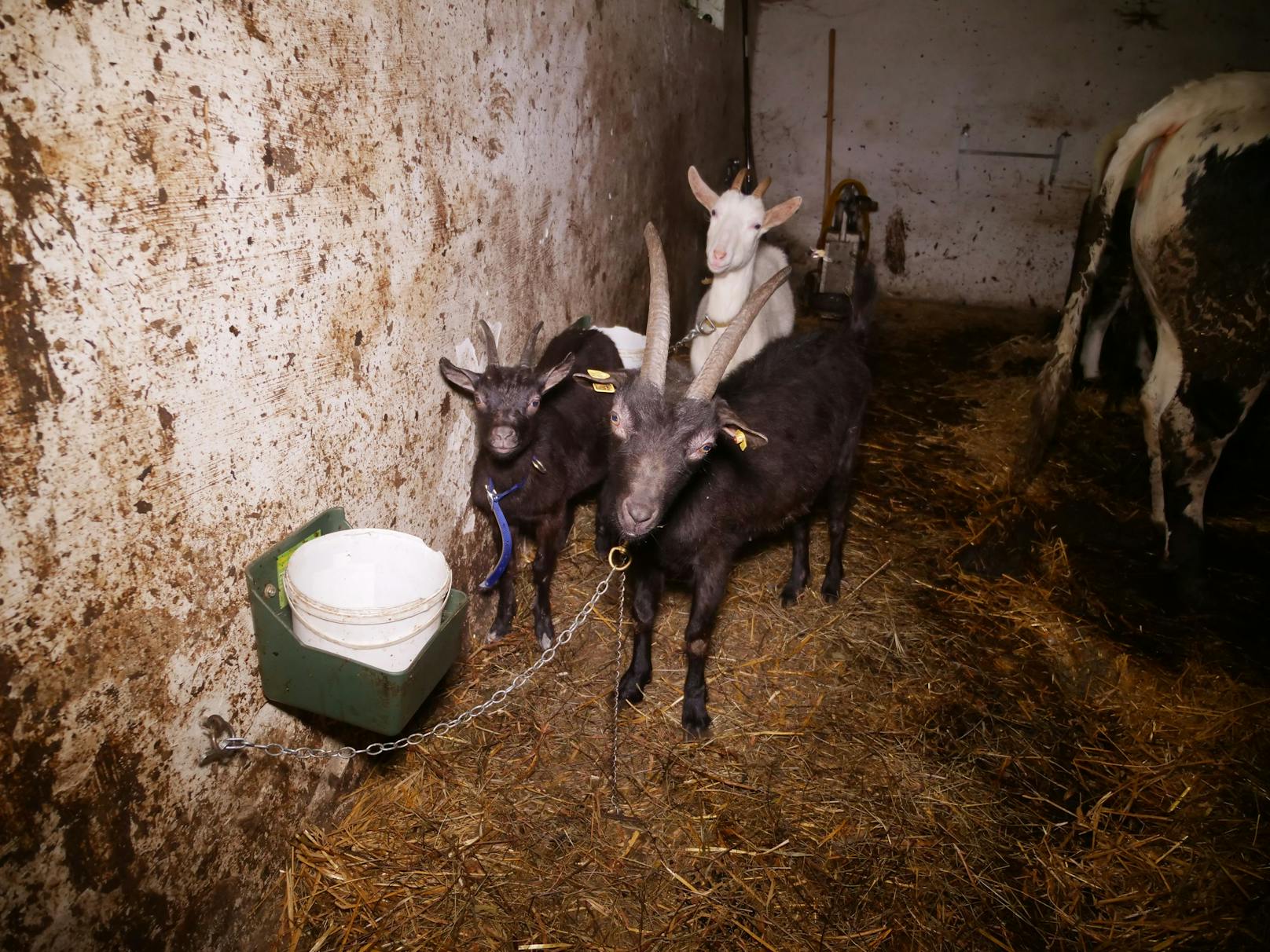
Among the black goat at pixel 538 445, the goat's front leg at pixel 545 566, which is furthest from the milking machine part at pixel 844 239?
the goat's front leg at pixel 545 566

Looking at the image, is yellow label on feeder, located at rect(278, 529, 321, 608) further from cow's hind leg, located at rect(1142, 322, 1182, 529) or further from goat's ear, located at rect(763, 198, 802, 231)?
cow's hind leg, located at rect(1142, 322, 1182, 529)

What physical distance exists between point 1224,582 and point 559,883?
15.2 feet

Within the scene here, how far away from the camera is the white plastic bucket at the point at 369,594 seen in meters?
2.17

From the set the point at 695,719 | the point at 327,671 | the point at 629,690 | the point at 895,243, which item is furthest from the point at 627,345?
the point at 895,243

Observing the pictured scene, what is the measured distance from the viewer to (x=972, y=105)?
9.87 meters

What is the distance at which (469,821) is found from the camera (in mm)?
3062

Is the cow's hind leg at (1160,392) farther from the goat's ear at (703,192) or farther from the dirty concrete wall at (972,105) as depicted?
the dirty concrete wall at (972,105)

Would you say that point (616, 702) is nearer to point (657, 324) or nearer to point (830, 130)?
point (657, 324)

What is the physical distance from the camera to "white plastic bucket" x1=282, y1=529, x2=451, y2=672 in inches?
85.3

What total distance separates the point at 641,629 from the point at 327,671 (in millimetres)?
1800

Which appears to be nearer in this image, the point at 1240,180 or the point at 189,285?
the point at 189,285

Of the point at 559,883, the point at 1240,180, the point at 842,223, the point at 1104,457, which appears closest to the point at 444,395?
the point at 559,883

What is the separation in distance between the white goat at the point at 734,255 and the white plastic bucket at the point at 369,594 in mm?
3165

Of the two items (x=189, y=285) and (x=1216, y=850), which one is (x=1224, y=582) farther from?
(x=189, y=285)
